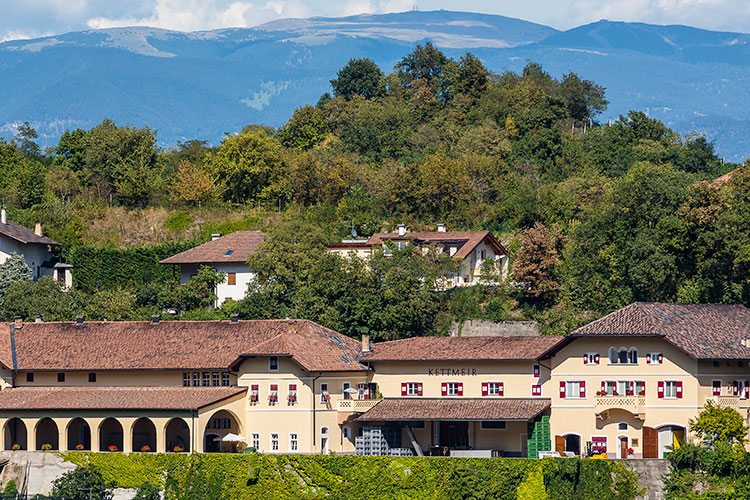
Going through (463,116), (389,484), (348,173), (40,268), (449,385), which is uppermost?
(463,116)

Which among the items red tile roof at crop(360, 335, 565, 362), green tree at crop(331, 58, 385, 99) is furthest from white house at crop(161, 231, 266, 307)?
green tree at crop(331, 58, 385, 99)

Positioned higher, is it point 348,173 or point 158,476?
point 348,173

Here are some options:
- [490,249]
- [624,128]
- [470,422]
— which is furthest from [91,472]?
[624,128]

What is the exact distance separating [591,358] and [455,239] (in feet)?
80.8

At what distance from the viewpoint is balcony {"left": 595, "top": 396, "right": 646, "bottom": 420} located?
68.3 meters

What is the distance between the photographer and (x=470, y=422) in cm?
7181

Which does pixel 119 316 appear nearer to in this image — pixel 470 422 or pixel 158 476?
pixel 158 476

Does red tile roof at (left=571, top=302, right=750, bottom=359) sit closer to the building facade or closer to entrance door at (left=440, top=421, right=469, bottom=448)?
the building facade

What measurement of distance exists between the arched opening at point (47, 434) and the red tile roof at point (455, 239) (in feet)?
87.7

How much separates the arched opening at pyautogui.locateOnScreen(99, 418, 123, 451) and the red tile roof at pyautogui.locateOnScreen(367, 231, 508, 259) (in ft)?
80.9

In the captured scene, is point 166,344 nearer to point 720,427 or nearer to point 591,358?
point 591,358

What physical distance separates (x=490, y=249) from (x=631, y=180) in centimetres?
1290

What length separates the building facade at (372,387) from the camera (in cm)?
6869

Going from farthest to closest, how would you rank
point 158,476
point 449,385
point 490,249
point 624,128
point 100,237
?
point 624,128, point 100,237, point 490,249, point 449,385, point 158,476
